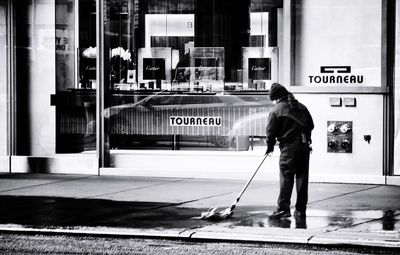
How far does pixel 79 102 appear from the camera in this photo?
16.2 metres

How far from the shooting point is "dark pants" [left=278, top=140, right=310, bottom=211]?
36.6 ft

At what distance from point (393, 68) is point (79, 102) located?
19.5ft

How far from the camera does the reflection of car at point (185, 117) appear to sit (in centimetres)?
1548

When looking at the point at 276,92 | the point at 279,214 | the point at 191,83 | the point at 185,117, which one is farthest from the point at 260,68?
the point at 279,214

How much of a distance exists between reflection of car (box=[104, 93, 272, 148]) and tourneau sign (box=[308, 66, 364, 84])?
1067 mm

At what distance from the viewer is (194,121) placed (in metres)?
15.7

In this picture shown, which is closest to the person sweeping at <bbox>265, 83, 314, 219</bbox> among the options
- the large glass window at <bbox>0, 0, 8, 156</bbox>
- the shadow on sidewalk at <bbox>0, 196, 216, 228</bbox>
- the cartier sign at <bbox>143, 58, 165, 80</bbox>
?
the shadow on sidewalk at <bbox>0, 196, 216, 228</bbox>

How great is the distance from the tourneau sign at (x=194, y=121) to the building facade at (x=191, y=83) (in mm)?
20

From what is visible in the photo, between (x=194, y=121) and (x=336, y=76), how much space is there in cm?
276

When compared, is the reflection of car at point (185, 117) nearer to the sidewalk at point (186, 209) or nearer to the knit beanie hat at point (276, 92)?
the sidewalk at point (186, 209)

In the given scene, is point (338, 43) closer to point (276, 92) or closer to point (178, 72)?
point (178, 72)

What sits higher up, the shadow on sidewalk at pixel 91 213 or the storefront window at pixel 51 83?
the storefront window at pixel 51 83

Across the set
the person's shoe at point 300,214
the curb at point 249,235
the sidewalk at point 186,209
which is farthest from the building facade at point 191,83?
the curb at point 249,235

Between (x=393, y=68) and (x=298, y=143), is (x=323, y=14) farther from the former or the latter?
(x=298, y=143)
